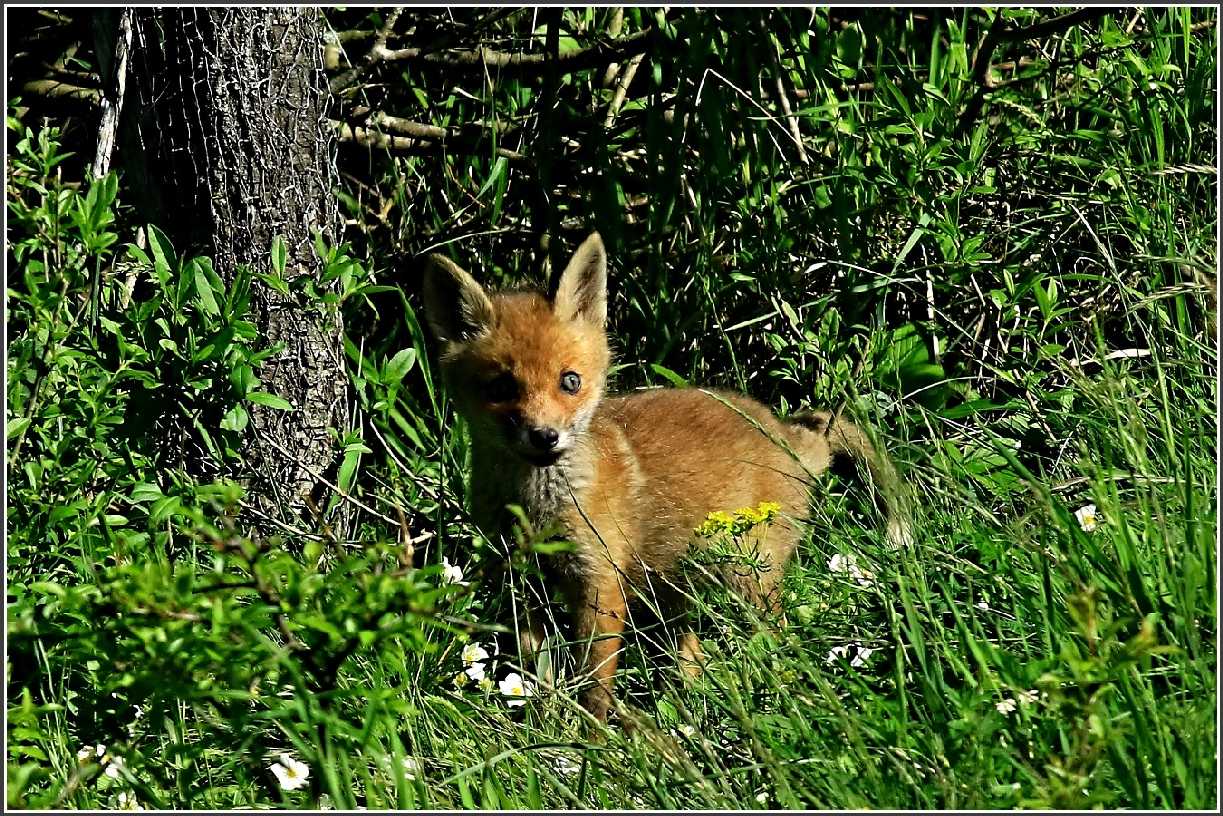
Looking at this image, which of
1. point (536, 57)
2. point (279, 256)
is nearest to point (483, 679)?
point (279, 256)

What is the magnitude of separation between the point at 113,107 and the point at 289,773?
2627mm

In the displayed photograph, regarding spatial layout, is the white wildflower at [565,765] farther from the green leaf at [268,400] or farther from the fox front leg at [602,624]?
the green leaf at [268,400]

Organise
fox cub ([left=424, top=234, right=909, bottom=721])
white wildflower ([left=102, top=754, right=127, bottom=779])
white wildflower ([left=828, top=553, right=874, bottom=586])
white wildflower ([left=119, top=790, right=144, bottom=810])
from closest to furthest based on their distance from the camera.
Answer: white wildflower ([left=102, top=754, right=127, bottom=779]) → white wildflower ([left=119, top=790, right=144, bottom=810]) → white wildflower ([left=828, top=553, right=874, bottom=586]) → fox cub ([left=424, top=234, right=909, bottom=721])

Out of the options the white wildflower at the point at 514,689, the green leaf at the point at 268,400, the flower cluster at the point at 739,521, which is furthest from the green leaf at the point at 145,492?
the flower cluster at the point at 739,521

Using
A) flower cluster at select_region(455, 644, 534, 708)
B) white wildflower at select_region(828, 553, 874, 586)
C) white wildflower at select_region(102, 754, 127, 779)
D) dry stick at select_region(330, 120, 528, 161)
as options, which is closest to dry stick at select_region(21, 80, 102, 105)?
dry stick at select_region(330, 120, 528, 161)

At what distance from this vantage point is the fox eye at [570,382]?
4.05 metres

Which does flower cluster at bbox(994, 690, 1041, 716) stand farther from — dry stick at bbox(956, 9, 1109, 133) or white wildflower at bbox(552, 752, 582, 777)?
dry stick at bbox(956, 9, 1109, 133)

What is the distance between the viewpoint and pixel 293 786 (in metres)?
3.08

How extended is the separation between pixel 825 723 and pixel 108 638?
1589 mm

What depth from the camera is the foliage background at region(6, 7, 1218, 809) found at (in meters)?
2.57

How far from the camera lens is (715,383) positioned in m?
5.20

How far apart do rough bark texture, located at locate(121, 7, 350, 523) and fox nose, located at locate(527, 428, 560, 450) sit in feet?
2.65

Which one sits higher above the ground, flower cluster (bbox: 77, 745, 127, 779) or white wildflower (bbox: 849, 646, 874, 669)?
white wildflower (bbox: 849, 646, 874, 669)

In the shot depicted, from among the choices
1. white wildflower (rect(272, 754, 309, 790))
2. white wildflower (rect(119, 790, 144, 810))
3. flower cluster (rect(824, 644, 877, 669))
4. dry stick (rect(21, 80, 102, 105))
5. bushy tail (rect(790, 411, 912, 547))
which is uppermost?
dry stick (rect(21, 80, 102, 105))
